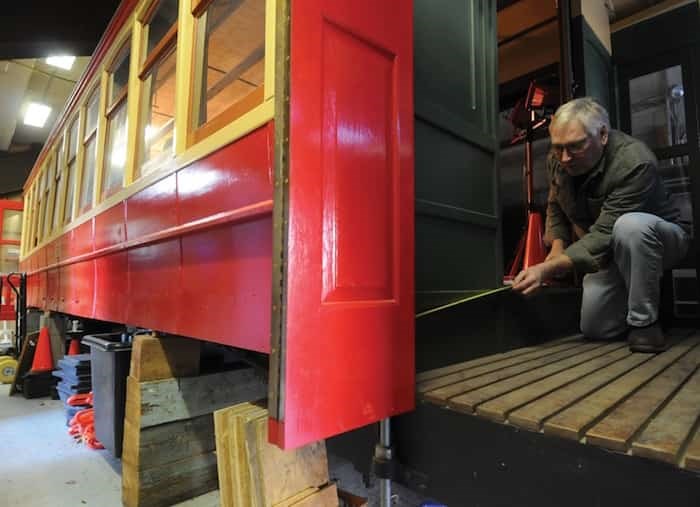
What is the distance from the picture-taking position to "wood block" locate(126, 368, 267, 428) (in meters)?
1.88

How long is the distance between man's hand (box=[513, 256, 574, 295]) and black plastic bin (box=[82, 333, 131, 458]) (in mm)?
2041

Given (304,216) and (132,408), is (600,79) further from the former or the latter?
(132,408)

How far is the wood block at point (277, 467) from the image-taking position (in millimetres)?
1053

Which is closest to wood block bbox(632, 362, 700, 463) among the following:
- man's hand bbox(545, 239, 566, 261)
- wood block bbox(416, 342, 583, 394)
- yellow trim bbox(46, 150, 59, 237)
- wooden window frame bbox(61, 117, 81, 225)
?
wood block bbox(416, 342, 583, 394)

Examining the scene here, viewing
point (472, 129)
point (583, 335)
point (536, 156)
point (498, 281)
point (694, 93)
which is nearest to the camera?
point (472, 129)

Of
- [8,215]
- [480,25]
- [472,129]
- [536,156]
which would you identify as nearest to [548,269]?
[472,129]

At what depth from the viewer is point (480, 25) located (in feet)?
6.68

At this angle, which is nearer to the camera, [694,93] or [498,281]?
[498,281]

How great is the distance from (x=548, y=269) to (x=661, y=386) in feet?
1.87

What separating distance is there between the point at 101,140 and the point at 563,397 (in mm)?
3389

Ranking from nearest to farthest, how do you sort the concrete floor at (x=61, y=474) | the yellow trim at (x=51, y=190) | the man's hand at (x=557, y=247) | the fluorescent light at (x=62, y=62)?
the concrete floor at (x=61, y=474)
the man's hand at (x=557, y=247)
the yellow trim at (x=51, y=190)
the fluorescent light at (x=62, y=62)

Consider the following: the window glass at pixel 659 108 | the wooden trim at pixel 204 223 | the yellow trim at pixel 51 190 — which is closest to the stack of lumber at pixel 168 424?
the wooden trim at pixel 204 223

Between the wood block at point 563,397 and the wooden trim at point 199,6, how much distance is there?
1.84 metres

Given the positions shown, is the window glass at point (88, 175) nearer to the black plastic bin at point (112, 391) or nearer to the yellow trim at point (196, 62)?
the black plastic bin at point (112, 391)
